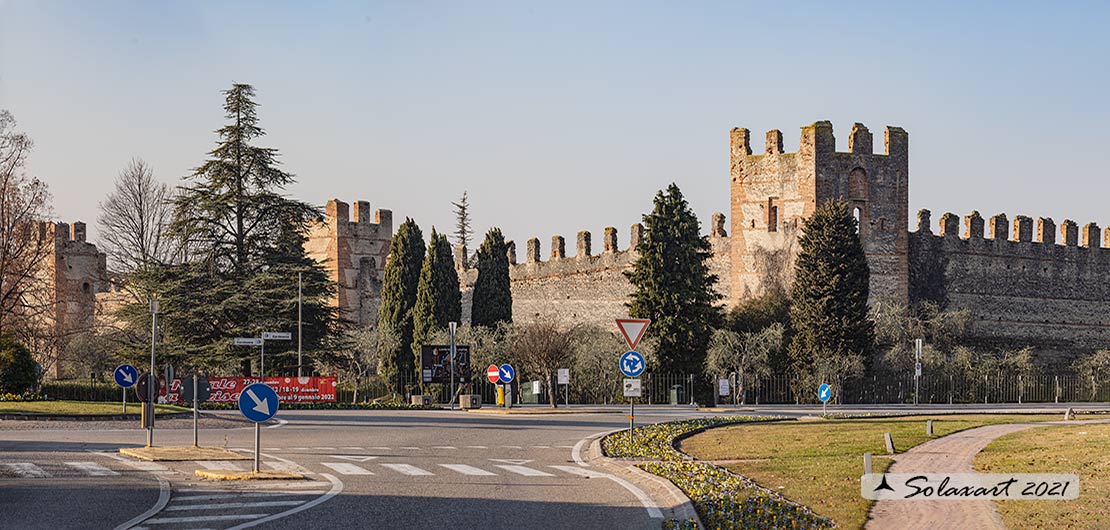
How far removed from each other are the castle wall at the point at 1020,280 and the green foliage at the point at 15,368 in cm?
3870

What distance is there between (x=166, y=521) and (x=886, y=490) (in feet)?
27.9

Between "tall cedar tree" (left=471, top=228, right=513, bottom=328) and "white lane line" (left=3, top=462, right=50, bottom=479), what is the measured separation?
42.1 m

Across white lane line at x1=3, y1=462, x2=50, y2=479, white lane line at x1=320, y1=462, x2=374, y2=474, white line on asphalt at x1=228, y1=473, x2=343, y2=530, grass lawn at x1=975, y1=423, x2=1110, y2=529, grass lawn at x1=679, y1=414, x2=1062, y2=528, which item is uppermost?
grass lawn at x1=975, y1=423, x2=1110, y2=529

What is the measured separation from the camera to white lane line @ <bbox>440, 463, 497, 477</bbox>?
68.0 ft

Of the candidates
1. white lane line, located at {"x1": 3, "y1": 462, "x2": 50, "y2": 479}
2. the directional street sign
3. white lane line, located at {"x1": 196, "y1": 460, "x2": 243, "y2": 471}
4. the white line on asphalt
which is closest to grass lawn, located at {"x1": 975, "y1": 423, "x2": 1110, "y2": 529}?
the white line on asphalt

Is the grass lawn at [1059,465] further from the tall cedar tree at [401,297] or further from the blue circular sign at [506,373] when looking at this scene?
the tall cedar tree at [401,297]

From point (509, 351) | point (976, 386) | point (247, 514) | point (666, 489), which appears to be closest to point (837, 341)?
point (976, 386)

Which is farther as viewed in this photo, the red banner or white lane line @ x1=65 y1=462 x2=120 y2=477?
the red banner

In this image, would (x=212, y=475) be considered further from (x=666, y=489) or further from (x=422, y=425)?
(x=422, y=425)

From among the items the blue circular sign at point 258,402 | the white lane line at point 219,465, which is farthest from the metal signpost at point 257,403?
the white lane line at point 219,465

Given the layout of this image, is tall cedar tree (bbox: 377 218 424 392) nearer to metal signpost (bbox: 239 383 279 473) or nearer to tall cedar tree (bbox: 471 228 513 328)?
tall cedar tree (bbox: 471 228 513 328)

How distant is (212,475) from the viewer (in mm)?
20031

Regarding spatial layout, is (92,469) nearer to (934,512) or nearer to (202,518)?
(202,518)

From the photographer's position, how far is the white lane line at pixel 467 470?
2073 cm
